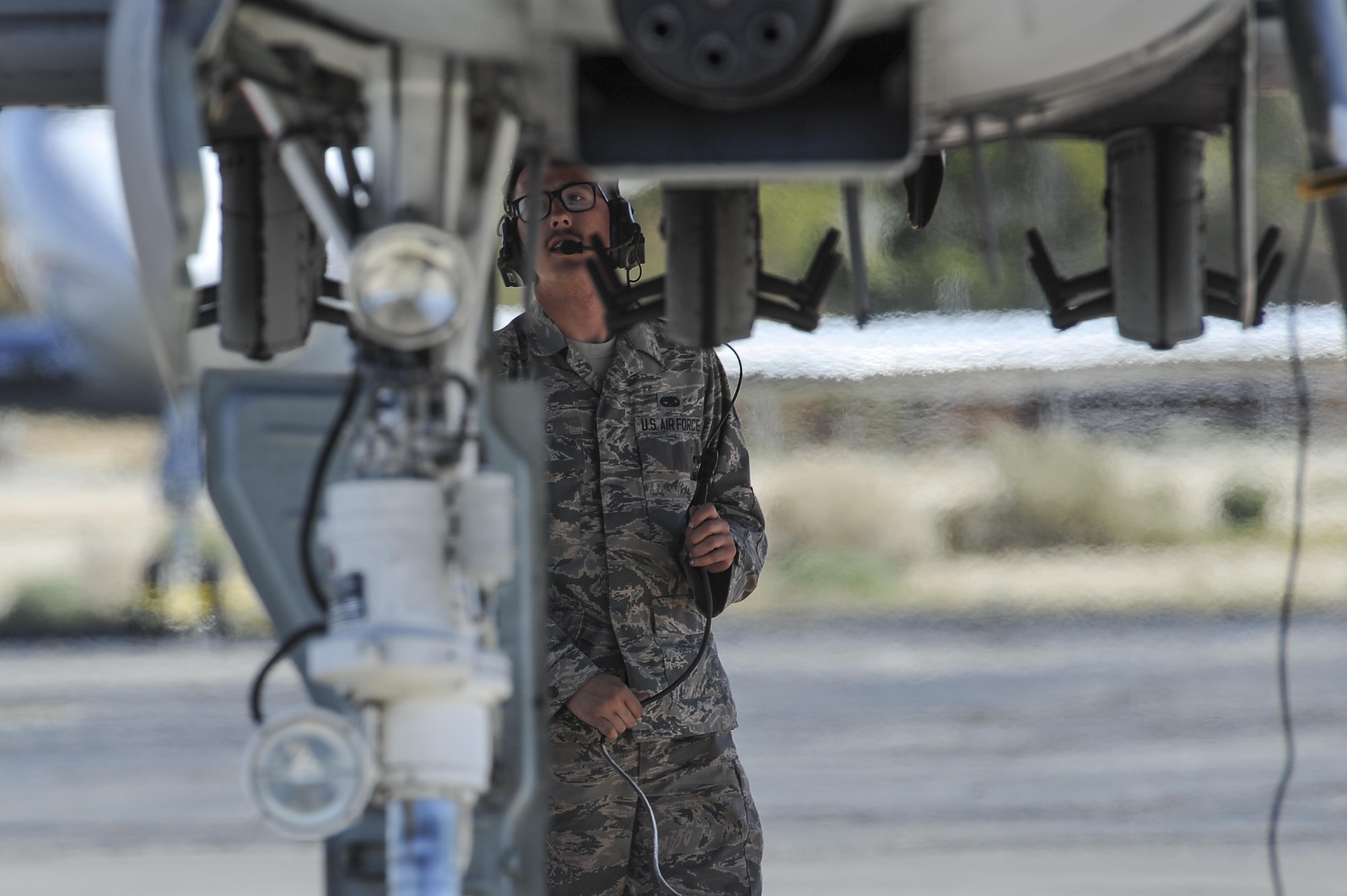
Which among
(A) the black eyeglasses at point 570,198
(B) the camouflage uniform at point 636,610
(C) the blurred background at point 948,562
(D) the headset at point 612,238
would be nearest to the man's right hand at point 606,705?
(B) the camouflage uniform at point 636,610

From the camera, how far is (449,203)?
Result: 10.5 ft

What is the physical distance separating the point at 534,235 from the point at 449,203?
0.21 metres

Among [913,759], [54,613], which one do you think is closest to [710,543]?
[913,759]

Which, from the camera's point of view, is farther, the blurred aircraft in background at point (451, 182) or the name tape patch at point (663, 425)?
the name tape patch at point (663, 425)

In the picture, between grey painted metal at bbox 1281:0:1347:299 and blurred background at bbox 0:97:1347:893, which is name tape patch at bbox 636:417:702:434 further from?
blurred background at bbox 0:97:1347:893

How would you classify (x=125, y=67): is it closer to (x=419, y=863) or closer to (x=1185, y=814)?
(x=419, y=863)

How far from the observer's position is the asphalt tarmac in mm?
9008

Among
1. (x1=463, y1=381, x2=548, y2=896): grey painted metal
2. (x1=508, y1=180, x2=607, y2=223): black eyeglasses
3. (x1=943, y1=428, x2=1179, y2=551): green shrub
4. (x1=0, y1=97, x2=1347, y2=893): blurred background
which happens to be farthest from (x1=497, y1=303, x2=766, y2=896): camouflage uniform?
(x1=943, y1=428, x2=1179, y2=551): green shrub

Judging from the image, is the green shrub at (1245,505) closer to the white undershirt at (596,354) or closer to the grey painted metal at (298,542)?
the white undershirt at (596,354)

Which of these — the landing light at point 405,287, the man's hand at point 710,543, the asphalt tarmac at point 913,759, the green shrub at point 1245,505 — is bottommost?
the asphalt tarmac at point 913,759

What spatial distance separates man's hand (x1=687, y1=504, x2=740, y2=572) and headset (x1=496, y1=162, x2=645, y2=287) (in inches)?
28.7

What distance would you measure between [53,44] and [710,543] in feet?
6.64

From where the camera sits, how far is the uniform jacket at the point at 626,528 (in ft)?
14.4

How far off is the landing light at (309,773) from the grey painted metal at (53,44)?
6.49 feet
